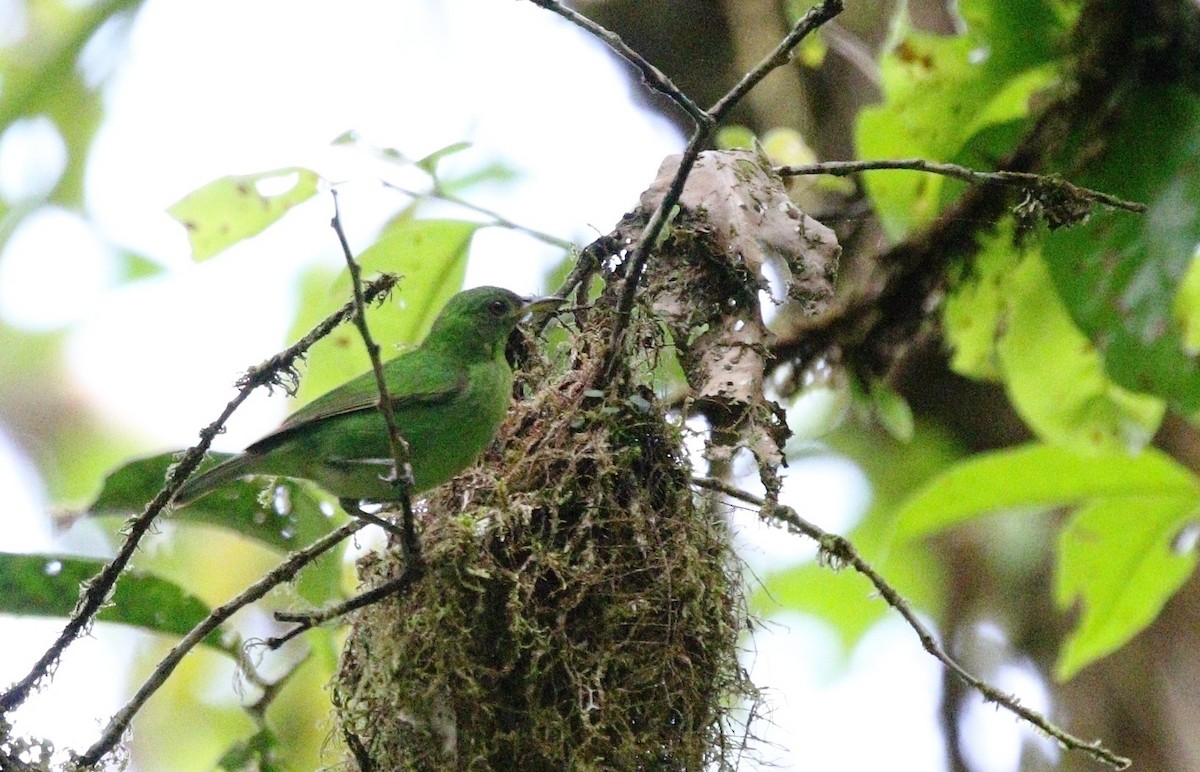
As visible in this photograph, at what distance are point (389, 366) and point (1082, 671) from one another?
10.6 feet

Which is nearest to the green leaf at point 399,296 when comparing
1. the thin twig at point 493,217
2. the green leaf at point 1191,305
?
the thin twig at point 493,217

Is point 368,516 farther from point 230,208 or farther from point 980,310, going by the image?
point 980,310

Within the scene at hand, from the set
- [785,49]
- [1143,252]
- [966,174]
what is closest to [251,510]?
[785,49]

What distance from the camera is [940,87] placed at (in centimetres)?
507

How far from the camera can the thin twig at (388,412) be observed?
2.37 meters

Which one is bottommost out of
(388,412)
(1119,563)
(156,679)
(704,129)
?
(156,679)

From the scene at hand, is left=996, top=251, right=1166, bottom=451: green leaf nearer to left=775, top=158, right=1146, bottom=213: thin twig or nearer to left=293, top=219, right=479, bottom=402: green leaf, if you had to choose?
left=775, top=158, right=1146, bottom=213: thin twig

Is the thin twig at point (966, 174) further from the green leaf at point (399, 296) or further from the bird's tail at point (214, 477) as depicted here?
the bird's tail at point (214, 477)

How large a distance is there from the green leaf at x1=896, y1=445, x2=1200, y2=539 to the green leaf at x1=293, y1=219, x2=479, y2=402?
195cm

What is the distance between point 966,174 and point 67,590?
2.71 m

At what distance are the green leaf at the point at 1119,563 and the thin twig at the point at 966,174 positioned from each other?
1947 mm

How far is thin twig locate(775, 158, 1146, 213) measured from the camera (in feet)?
10.0

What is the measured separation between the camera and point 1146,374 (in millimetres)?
4180

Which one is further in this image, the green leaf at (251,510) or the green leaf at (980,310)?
the green leaf at (980,310)
